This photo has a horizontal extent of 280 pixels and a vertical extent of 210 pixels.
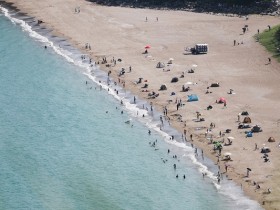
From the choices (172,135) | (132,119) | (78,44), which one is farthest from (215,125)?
(78,44)

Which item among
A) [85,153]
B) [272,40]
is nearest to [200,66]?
[272,40]

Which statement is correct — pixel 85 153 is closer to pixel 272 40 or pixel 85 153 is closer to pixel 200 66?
pixel 200 66

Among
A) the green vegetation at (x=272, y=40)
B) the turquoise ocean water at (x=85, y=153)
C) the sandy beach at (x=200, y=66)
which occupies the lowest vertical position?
the turquoise ocean water at (x=85, y=153)

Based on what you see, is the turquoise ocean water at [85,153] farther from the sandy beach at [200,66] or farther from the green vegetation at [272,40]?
the green vegetation at [272,40]

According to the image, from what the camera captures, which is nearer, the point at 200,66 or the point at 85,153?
the point at 85,153

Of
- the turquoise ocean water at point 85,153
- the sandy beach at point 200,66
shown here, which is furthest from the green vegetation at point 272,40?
the turquoise ocean water at point 85,153
